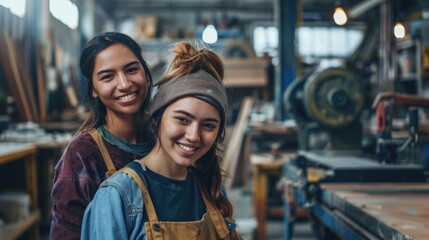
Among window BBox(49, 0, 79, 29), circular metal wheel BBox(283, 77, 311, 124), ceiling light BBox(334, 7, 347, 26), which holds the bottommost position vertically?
circular metal wheel BBox(283, 77, 311, 124)

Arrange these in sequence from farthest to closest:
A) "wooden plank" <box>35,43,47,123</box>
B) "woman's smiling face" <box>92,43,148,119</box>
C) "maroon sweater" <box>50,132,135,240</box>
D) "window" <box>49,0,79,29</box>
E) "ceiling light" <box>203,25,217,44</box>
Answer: "ceiling light" <box>203,25,217,44</box>, "window" <box>49,0,79,29</box>, "wooden plank" <box>35,43,47,123</box>, "woman's smiling face" <box>92,43,148,119</box>, "maroon sweater" <box>50,132,135,240</box>

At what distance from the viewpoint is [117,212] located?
123 centimetres

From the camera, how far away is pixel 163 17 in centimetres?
1173

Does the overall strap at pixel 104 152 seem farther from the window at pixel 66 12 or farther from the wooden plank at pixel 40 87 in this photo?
the window at pixel 66 12

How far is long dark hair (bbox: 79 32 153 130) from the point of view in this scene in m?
1.59

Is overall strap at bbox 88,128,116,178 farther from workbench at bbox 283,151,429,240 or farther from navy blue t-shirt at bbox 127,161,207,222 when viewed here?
workbench at bbox 283,151,429,240

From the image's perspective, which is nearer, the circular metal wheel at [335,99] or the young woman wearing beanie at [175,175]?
the young woman wearing beanie at [175,175]

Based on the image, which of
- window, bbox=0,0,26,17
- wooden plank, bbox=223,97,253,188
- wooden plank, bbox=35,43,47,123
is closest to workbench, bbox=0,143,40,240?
wooden plank, bbox=35,43,47,123

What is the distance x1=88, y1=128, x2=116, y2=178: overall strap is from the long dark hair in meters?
0.06

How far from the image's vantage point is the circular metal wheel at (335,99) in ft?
9.75

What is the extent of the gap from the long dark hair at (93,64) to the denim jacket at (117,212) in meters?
0.42

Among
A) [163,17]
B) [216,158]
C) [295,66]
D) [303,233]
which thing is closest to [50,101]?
[295,66]

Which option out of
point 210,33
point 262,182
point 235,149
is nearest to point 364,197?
point 262,182

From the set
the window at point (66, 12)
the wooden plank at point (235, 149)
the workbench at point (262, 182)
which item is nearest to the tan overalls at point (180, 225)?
the workbench at point (262, 182)
